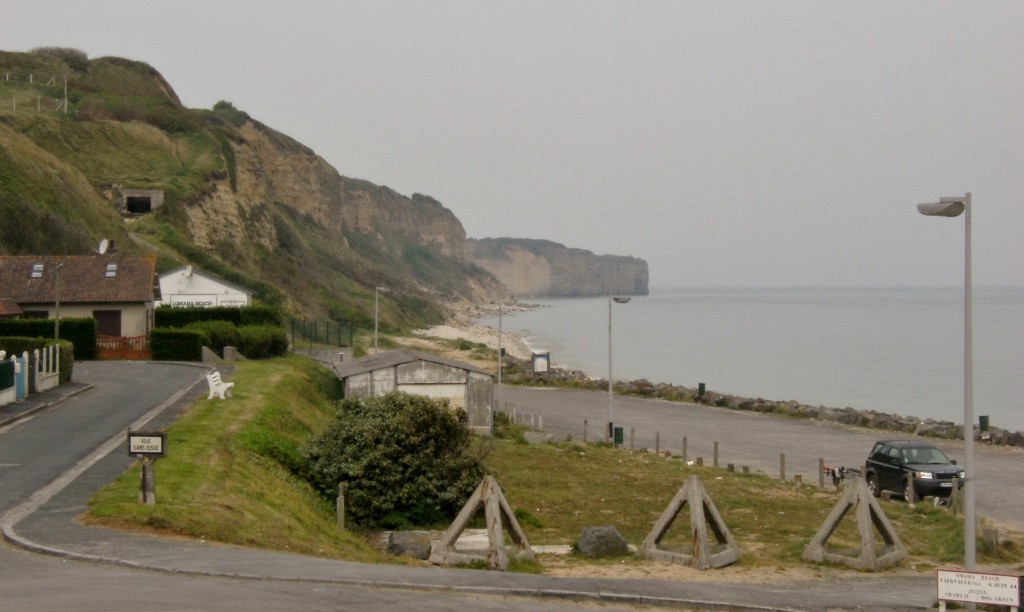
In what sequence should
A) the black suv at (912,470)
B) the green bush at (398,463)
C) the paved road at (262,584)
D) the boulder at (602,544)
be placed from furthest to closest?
the black suv at (912,470) → the green bush at (398,463) → the boulder at (602,544) → the paved road at (262,584)

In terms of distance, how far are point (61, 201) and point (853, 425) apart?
50.2m

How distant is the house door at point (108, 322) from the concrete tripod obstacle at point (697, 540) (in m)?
35.9

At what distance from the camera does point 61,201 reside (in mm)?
67000

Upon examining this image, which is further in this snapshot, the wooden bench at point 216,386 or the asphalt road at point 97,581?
the wooden bench at point 216,386

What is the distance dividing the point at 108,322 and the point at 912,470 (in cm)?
3574

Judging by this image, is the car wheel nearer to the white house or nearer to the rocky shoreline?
the rocky shoreline

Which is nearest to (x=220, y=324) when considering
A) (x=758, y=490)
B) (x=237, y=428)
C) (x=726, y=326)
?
(x=237, y=428)

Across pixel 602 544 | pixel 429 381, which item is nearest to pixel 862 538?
pixel 602 544

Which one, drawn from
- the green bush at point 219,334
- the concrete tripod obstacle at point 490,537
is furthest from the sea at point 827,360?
the concrete tripod obstacle at point 490,537

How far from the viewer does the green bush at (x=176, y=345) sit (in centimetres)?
4488

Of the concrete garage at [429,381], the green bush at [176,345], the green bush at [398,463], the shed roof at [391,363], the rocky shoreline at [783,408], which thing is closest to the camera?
the green bush at [398,463]

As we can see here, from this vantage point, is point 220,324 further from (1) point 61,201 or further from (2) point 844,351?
(2) point 844,351

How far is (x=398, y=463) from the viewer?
23.0 m

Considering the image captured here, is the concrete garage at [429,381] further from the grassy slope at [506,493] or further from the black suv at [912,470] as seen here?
the black suv at [912,470]
